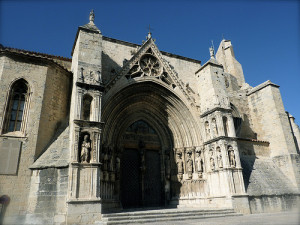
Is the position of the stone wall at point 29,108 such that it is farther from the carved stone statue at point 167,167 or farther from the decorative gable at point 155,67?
the carved stone statue at point 167,167

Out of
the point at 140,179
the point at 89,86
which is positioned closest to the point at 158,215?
the point at 140,179

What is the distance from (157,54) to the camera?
13.1 meters

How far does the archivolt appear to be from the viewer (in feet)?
39.6

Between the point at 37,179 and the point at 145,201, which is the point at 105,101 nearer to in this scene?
the point at 37,179

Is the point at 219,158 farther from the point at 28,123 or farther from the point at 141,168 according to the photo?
the point at 28,123

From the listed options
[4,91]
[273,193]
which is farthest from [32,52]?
[273,193]

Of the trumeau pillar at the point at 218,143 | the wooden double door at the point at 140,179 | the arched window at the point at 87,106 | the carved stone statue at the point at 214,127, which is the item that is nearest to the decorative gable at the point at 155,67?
the trumeau pillar at the point at 218,143

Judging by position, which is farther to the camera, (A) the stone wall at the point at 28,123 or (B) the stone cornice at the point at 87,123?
(B) the stone cornice at the point at 87,123

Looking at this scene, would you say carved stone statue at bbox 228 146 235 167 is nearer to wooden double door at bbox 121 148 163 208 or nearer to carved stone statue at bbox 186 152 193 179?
carved stone statue at bbox 186 152 193 179

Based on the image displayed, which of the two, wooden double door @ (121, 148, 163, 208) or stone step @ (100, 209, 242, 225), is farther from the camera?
wooden double door @ (121, 148, 163, 208)

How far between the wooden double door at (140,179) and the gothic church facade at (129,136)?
0.17 ft

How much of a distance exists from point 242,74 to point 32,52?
1640cm

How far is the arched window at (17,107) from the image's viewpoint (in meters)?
9.08

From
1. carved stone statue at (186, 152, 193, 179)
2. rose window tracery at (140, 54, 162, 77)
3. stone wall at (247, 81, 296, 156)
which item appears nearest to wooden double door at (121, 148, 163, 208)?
carved stone statue at (186, 152, 193, 179)
